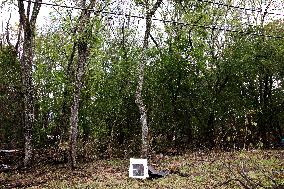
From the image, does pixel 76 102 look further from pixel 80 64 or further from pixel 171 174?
pixel 171 174

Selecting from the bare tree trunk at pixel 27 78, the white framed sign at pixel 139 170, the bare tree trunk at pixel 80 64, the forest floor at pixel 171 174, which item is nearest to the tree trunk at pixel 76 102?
the bare tree trunk at pixel 80 64

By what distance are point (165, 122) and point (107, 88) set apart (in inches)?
160

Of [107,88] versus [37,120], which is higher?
[107,88]

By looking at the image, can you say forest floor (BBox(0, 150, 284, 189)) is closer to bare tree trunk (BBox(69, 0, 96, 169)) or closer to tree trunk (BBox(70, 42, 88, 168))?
tree trunk (BBox(70, 42, 88, 168))

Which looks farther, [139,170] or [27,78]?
[27,78]

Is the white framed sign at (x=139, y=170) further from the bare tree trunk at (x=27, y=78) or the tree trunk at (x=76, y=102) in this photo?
the bare tree trunk at (x=27, y=78)

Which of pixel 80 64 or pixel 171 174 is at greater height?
pixel 80 64

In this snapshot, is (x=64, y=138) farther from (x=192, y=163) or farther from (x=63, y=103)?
(x=192, y=163)

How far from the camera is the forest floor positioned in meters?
11.8

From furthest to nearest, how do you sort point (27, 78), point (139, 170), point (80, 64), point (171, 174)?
1. point (27, 78)
2. point (80, 64)
3. point (171, 174)
4. point (139, 170)

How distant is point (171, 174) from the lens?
45.9ft

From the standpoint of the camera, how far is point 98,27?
16.3 m

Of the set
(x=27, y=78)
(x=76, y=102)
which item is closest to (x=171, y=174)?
(x=76, y=102)

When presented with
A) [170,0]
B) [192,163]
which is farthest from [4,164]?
[170,0]
